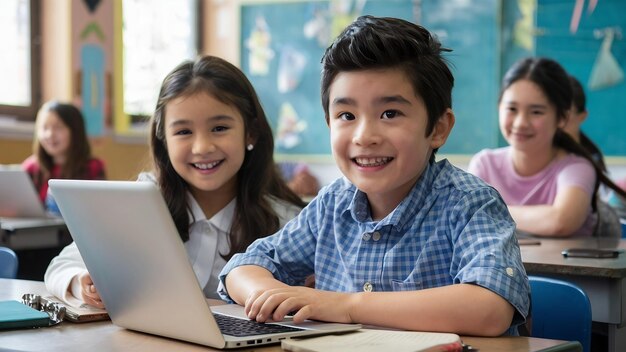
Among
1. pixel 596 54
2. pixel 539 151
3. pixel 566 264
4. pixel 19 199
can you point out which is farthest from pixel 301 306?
pixel 596 54

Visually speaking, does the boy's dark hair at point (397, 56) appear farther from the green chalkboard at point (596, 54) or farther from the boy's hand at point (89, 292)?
the green chalkboard at point (596, 54)

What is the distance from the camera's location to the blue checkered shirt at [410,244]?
4.24 feet

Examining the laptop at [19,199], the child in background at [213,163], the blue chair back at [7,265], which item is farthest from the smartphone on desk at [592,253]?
the laptop at [19,199]

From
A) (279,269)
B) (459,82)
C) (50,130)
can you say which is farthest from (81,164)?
(279,269)

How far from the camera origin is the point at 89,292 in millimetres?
1493

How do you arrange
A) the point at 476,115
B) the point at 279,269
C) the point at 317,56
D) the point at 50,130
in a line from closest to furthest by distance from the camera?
the point at 279,269, the point at 50,130, the point at 476,115, the point at 317,56

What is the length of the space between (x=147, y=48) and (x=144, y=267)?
16.9 ft

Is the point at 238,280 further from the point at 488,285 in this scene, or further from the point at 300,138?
the point at 300,138

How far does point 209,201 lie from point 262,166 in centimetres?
16

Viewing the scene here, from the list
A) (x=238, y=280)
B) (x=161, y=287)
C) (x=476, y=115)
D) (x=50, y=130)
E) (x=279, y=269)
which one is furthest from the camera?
(x=476, y=115)

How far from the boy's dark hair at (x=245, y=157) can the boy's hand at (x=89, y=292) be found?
0.51 metres

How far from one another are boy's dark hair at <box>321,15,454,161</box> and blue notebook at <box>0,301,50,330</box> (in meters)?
0.57

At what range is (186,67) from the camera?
2070 mm

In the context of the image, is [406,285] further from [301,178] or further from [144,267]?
[301,178]
